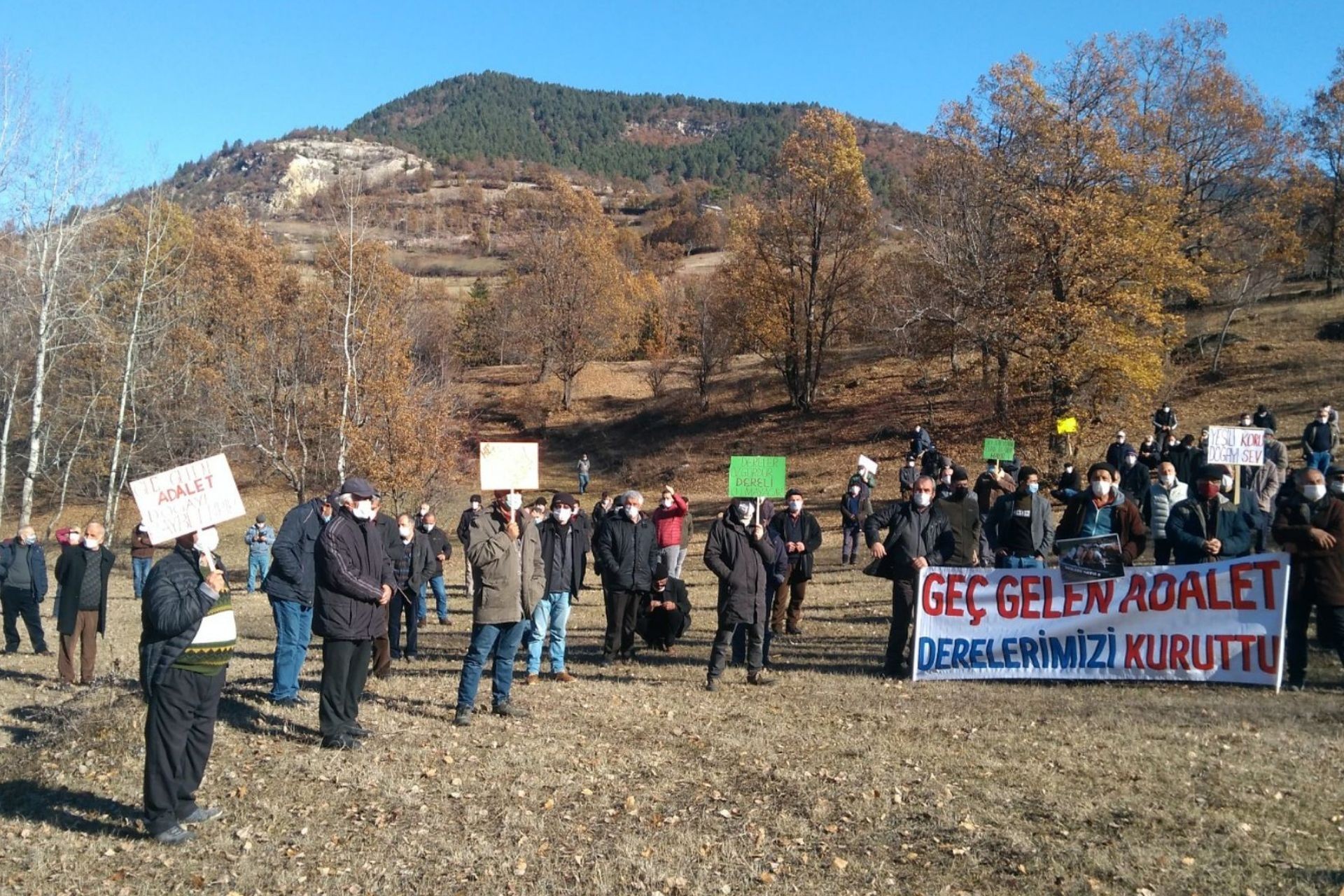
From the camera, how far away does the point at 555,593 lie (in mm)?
10953

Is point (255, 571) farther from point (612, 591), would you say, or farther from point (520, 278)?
point (520, 278)

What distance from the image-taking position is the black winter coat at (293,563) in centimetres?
1025

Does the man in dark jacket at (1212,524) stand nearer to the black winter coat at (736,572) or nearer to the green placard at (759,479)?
the black winter coat at (736,572)

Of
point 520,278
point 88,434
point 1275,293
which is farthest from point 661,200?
point 88,434

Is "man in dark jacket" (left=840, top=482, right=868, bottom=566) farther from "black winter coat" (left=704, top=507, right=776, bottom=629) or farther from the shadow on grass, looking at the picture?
the shadow on grass

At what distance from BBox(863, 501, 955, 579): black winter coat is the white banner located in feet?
0.88

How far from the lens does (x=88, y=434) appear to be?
35.7 metres

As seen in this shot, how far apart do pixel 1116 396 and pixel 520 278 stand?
39178 millimetres

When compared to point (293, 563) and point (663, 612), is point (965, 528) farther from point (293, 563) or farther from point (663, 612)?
point (293, 563)

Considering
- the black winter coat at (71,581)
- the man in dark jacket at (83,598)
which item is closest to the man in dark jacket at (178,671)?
the man in dark jacket at (83,598)

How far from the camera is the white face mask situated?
6.48m

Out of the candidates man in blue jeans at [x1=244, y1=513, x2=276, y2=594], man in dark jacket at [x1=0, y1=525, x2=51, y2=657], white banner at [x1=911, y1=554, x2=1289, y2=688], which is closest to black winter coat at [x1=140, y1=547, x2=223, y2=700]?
white banner at [x1=911, y1=554, x2=1289, y2=688]

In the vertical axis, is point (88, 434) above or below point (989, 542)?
above

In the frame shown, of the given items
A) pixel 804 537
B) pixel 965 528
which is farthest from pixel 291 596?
pixel 965 528
